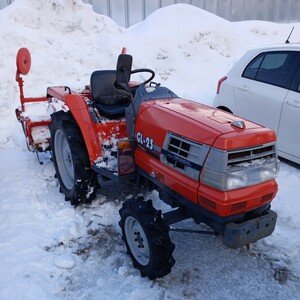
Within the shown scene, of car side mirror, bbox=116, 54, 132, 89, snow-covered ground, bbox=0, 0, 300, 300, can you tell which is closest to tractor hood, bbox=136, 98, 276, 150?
car side mirror, bbox=116, 54, 132, 89

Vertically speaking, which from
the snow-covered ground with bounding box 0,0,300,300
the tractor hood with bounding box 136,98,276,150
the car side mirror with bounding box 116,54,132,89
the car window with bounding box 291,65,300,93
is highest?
the car side mirror with bounding box 116,54,132,89

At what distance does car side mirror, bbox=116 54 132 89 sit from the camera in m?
2.68

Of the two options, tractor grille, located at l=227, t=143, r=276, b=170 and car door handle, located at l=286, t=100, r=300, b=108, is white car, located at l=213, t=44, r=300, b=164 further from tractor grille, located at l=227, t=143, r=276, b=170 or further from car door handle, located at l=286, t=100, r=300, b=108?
tractor grille, located at l=227, t=143, r=276, b=170

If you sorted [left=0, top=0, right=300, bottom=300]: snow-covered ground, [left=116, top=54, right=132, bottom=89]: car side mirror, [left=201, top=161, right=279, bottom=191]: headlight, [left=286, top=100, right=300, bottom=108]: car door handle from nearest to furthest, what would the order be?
1. [left=201, top=161, right=279, bottom=191]: headlight
2. [left=0, top=0, right=300, bottom=300]: snow-covered ground
3. [left=116, top=54, right=132, bottom=89]: car side mirror
4. [left=286, top=100, right=300, bottom=108]: car door handle

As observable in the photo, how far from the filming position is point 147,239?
7.94 feet

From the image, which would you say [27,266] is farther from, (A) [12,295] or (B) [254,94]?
(B) [254,94]

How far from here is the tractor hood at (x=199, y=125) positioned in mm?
2235

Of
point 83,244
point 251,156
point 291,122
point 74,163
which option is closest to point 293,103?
point 291,122

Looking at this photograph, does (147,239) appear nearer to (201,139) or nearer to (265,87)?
(201,139)

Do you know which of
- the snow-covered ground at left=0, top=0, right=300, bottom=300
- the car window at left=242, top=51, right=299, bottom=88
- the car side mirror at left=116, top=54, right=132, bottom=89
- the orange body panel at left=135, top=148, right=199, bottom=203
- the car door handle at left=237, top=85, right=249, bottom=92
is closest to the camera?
the orange body panel at left=135, top=148, right=199, bottom=203

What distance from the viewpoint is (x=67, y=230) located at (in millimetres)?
3152

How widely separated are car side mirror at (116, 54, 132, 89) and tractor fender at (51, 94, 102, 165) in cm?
72

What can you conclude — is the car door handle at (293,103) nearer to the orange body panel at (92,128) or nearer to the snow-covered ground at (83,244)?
the snow-covered ground at (83,244)

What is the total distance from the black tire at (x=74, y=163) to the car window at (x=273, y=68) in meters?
2.61
